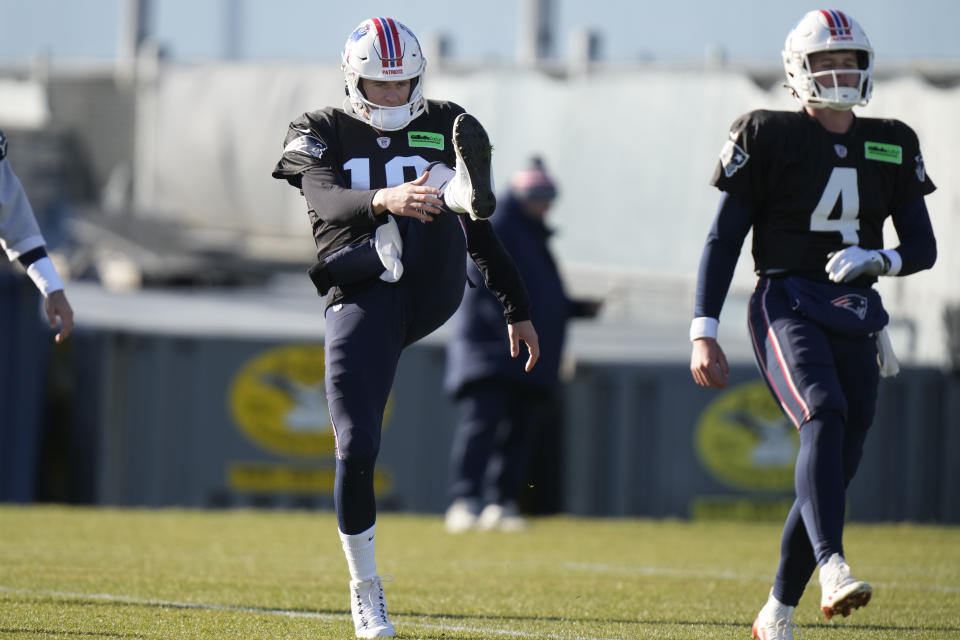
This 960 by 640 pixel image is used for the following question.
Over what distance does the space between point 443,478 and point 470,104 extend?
19.4 ft

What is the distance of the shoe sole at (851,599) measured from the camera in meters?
4.87

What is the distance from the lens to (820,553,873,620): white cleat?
16.0 ft

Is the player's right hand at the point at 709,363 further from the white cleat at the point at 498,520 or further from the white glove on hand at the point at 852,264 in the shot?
the white cleat at the point at 498,520

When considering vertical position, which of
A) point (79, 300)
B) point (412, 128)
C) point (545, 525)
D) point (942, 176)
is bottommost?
point (545, 525)

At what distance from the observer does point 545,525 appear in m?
10.4

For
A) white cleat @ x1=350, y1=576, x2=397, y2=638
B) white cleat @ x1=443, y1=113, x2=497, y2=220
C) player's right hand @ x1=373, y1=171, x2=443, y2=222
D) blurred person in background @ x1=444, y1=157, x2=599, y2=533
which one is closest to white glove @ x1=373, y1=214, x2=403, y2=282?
player's right hand @ x1=373, y1=171, x2=443, y2=222

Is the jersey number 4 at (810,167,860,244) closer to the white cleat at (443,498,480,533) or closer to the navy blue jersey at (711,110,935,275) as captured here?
the navy blue jersey at (711,110,935,275)

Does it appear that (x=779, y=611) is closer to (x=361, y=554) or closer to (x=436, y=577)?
(x=361, y=554)

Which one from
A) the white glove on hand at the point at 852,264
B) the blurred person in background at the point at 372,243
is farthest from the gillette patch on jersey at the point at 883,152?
the blurred person in background at the point at 372,243

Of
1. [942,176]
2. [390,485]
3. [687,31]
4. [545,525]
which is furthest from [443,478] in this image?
[687,31]

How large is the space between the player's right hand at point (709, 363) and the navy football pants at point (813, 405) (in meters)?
0.13

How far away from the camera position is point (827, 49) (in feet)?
18.2

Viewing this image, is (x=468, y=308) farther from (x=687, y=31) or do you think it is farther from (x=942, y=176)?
(x=687, y=31)

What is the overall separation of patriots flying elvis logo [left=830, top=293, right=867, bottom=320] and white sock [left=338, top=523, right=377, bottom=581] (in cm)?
164
